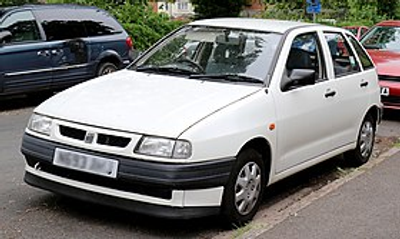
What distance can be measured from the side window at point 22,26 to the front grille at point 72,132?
608 cm

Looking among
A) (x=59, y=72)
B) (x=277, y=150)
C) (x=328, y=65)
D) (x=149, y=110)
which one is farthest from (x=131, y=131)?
(x=59, y=72)

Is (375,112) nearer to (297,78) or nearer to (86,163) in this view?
(297,78)

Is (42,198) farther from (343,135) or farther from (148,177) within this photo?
(343,135)

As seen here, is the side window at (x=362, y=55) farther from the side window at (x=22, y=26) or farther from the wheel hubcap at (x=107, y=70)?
the wheel hubcap at (x=107, y=70)

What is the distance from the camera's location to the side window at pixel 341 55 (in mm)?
6883

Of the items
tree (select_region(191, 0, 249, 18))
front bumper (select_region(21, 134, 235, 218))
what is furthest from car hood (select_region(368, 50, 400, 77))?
tree (select_region(191, 0, 249, 18))

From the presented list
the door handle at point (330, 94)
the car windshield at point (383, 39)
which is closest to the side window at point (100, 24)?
the car windshield at point (383, 39)

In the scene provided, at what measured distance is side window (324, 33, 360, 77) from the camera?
6.88 m

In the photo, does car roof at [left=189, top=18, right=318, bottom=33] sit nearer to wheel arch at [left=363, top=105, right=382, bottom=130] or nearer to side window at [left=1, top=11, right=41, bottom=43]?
wheel arch at [left=363, top=105, right=382, bottom=130]

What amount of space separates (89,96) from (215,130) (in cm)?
124

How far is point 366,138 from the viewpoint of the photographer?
7.52m

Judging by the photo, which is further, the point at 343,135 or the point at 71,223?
the point at 343,135

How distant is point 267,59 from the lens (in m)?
5.82

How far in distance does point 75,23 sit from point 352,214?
762 cm
